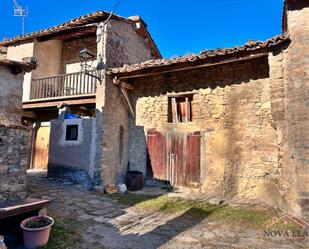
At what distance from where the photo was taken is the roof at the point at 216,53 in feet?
21.8

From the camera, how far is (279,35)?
6.56m

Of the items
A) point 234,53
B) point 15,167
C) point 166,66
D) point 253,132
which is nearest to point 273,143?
point 253,132

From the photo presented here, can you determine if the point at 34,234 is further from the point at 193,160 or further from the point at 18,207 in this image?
the point at 193,160

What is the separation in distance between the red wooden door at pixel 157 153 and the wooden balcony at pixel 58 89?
118 inches

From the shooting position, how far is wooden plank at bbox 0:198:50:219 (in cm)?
441

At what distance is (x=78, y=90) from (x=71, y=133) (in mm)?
2511

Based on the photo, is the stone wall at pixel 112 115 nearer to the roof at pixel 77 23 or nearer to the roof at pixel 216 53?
the roof at pixel 77 23

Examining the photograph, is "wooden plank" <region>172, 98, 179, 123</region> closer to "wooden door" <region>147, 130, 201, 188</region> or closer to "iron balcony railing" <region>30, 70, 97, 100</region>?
"wooden door" <region>147, 130, 201, 188</region>

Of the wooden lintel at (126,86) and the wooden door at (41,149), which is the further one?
the wooden door at (41,149)

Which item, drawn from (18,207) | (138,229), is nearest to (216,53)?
(138,229)

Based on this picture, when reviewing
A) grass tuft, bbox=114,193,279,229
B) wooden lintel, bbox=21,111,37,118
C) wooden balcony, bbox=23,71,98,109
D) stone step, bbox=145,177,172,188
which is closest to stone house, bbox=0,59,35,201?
grass tuft, bbox=114,193,279,229

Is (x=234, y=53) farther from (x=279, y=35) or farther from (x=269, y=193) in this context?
(x=269, y=193)

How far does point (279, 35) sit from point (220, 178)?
14.6ft

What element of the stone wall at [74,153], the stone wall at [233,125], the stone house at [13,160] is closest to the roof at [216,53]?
the stone wall at [233,125]
